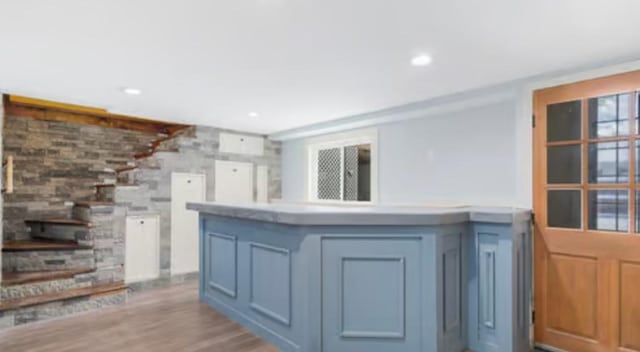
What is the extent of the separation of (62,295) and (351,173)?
3659 millimetres

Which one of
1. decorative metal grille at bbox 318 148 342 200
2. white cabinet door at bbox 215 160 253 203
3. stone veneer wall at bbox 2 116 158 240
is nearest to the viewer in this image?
stone veneer wall at bbox 2 116 158 240

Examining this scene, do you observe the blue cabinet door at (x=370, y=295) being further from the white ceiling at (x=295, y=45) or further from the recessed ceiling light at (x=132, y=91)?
the recessed ceiling light at (x=132, y=91)

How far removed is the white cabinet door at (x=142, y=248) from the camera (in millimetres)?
4852

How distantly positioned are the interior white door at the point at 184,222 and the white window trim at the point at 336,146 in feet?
5.30

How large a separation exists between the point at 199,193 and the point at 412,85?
11.5 ft

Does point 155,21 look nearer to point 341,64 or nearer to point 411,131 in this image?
point 341,64

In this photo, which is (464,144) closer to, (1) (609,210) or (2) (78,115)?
(1) (609,210)

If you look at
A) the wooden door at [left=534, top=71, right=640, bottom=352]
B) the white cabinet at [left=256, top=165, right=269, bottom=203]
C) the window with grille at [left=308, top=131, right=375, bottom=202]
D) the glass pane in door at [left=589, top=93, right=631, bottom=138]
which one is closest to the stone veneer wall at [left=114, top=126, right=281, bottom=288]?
the white cabinet at [left=256, top=165, right=269, bottom=203]

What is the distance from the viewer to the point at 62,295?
3.84 m

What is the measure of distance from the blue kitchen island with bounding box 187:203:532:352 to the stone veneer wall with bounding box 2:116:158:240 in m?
3.38

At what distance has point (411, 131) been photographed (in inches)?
177

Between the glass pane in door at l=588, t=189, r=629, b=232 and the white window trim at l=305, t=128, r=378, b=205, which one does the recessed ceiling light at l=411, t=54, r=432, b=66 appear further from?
the white window trim at l=305, t=128, r=378, b=205

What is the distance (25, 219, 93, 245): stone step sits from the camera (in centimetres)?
437

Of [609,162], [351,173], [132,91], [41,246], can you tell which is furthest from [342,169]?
[41,246]
